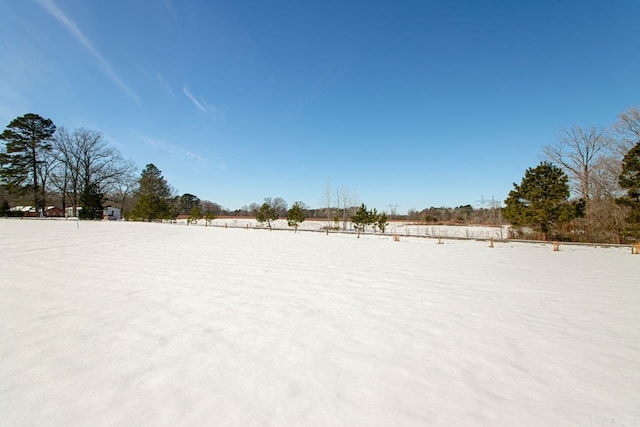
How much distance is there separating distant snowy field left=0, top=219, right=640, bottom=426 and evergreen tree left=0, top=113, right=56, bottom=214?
4449 cm

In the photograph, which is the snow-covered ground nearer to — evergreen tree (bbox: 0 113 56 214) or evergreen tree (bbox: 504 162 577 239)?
evergreen tree (bbox: 504 162 577 239)

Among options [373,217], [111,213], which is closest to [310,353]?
[373,217]

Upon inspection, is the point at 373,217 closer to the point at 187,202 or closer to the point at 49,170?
the point at 49,170

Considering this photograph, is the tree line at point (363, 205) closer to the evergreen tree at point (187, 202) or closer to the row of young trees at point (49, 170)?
the row of young trees at point (49, 170)

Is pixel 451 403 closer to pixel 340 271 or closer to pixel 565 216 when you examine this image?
pixel 340 271

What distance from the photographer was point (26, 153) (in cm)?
3531

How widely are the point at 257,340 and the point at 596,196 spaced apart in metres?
28.0

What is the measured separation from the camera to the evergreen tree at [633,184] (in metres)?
14.1

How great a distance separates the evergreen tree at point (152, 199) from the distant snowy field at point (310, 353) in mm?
39815

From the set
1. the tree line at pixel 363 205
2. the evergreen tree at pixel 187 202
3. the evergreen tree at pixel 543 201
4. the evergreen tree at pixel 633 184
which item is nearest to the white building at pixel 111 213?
the tree line at pixel 363 205

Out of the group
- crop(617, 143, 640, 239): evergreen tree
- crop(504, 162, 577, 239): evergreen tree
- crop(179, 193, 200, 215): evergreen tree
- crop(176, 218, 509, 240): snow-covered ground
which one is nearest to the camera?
crop(617, 143, 640, 239): evergreen tree

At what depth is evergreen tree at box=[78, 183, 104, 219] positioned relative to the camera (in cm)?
3750

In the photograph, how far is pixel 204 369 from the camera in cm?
257

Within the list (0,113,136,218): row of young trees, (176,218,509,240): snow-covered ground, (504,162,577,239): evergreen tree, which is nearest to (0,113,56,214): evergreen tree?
(0,113,136,218): row of young trees
